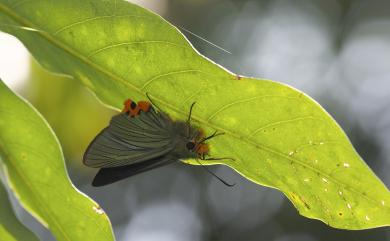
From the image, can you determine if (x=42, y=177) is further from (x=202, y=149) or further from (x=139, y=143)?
(x=202, y=149)

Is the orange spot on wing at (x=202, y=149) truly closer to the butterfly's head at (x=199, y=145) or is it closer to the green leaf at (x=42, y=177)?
the butterfly's head at (x=199, y=145)

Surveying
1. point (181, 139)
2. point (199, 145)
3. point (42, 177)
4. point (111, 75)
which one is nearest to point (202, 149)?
point (199, 145)

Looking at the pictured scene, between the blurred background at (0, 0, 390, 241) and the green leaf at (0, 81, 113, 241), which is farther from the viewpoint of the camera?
the blurred background at (0, 0, 390, 241)

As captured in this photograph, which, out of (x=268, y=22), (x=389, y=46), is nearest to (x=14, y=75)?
(x=268, y=22)

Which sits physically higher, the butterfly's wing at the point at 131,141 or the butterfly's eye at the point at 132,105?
the butterfly's eye at the point at 132,105

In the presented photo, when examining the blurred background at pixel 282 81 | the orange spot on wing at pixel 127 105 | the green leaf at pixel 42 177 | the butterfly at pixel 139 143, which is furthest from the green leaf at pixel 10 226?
the blurred background at pixel 282 81

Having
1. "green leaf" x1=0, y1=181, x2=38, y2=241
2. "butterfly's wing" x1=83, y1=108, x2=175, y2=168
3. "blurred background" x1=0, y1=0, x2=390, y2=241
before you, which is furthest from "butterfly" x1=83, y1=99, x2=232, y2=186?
"blurred background" x1=0, y1=0, x2=390, y2=241

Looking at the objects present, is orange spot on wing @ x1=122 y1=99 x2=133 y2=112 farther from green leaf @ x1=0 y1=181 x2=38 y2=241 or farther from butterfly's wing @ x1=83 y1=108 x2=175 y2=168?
green leaf @ x1=0 y1=181 x2=38 y2=241
